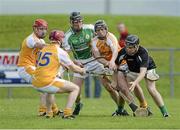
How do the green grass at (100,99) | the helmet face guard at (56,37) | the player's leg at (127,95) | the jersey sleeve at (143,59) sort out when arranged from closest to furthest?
the green grass at (100,99), the helmet face guard at (56,37), the jersey sleeve at (143,59), the player's leg at (127,95)

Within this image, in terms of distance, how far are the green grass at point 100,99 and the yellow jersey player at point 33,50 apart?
0.76 metres

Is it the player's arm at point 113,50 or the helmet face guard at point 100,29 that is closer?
the player's arm at point 113,50

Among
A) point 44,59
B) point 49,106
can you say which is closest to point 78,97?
point 49,106

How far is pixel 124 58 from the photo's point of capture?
717 inches

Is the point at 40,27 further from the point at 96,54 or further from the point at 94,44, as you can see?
the point at 96,54

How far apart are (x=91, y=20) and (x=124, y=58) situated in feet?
81.6

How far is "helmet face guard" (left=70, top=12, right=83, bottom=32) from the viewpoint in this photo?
18406 mm

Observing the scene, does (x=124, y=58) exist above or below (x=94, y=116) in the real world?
above

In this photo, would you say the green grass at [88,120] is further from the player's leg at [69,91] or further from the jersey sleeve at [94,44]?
the jersey sleeve at [94,44]

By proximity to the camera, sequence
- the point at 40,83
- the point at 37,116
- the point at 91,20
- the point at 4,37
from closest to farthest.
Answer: the point at 40,83 < the point at 37,116 < the point at 4,37 < the point at 91,20

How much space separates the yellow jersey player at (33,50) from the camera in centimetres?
1855

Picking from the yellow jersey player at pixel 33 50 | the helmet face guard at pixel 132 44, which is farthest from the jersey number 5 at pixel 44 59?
the helmet face guard at pixel 132 44

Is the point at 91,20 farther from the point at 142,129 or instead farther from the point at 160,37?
the point at 142,129

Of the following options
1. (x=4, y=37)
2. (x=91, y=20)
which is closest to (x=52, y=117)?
(x=4, y=37)
